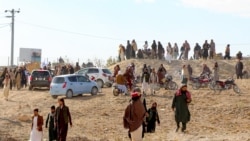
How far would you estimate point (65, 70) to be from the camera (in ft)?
136

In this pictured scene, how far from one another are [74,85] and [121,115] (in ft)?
20.9

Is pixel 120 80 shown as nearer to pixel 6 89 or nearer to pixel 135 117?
pixel 6 89

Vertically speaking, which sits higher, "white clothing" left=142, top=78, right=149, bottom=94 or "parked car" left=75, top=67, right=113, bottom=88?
"parked car" left=75, top=67, right=113, bottom=88

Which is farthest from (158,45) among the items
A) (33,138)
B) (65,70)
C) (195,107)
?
(33,138)

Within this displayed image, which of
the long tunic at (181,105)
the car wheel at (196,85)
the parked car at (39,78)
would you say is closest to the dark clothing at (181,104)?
the long tunic at (181,105)

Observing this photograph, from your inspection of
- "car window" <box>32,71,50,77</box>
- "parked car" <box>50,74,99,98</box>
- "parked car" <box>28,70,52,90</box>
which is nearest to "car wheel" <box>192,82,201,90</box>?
"parked car" <box>50,74,99,98</box>

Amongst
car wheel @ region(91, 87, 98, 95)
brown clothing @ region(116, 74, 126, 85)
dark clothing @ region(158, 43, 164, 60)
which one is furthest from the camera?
dark clothing @ region(158, 43, 164, 60)

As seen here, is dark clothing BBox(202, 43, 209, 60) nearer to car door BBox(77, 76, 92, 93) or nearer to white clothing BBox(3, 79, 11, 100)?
car door BBox(77, 76, 92, 93)

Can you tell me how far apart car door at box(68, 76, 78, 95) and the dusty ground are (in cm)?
53

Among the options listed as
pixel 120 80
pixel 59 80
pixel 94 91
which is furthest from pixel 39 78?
pixel 120 80

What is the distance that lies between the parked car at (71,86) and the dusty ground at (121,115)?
48 centimetres

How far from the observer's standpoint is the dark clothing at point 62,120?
54.0 ft

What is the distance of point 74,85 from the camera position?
3195 cm

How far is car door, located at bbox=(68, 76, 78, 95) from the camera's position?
31802 mm
